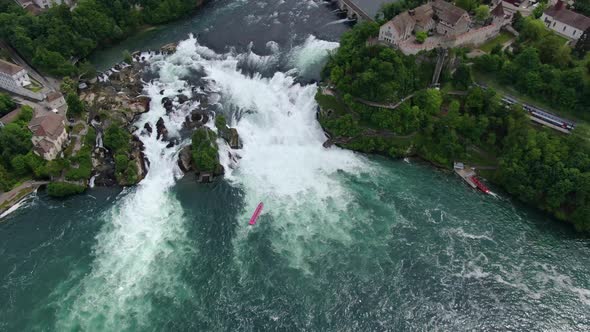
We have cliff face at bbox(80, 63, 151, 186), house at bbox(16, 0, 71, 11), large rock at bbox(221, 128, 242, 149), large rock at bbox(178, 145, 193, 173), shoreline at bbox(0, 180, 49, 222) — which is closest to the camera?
shoreline at bbox(0, 180, 49, 222)

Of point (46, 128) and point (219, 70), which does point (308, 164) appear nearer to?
point (219, 70)

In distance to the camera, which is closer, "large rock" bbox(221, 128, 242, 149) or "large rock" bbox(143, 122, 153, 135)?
"large rock" bbox(221, 128, 242, 149)

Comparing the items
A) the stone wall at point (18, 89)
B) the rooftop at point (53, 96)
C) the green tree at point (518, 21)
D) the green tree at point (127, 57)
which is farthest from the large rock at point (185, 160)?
the green tree at point (518, 21)

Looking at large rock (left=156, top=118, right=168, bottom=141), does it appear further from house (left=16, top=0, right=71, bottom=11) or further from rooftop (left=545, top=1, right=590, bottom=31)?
rooftop (left=545, top=1, right=590, bottom=31)

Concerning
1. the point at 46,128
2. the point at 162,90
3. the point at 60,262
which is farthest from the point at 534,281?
the point at 46,128

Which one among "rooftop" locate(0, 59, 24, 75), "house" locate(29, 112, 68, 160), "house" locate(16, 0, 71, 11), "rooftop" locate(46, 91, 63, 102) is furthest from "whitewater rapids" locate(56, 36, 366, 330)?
"house" locate(16, 0, 71, 11)

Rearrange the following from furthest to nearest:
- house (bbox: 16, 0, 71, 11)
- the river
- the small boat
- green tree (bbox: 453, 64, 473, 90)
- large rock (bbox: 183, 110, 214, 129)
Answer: house (bbox: 16, 0, 71, 11) < large rock (bbox: 183, 110, 214, 129) < green tree (bbox: 453, 64, 473, 90) < the small boat < the river
